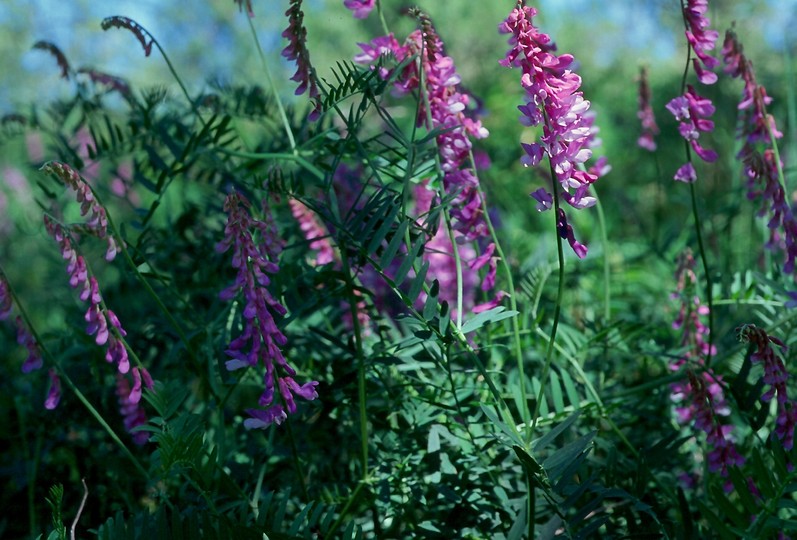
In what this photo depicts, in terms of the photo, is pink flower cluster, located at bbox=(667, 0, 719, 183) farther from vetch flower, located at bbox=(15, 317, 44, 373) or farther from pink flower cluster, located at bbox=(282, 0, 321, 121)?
vetch flower, located at bbox=(15, 317, 44, 373)

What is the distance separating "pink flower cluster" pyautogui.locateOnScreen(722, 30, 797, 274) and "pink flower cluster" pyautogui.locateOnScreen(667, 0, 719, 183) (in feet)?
0.27

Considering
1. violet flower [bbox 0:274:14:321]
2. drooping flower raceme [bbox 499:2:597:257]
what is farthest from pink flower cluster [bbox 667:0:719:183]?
violet flower [bbox 0:274:14:321]

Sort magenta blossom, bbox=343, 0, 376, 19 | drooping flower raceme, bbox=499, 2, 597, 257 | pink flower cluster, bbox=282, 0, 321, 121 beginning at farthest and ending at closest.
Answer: magenta blossom, bbox=343, 0, 376, 19
pink flower cluster, bbox=282, 0, 321, 121
drooping flower raceme, bbox=499, 2, 597, 257

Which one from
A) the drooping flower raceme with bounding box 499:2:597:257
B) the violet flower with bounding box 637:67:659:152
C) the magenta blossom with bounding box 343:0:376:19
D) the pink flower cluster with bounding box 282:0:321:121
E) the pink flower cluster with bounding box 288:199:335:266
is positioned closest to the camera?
the drooping flower raceme with bounding box 499:2:597:257

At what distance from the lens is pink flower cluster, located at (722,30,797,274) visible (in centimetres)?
122

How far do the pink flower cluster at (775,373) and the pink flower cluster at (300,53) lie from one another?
21.4 inches

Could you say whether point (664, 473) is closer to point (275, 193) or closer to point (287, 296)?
point (287, 296)

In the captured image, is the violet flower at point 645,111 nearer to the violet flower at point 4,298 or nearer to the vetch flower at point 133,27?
the vetch flower at point 133,27

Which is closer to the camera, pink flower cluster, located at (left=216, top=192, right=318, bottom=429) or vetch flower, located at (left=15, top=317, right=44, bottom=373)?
pink flower cluster, located at (left=216, top=192, right=318, bottom=429)

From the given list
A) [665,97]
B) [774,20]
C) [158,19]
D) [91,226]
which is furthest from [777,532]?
[158,19]

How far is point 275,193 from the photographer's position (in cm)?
117

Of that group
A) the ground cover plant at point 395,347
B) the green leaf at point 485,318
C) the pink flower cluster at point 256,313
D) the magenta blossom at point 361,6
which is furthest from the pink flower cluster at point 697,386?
the magenta blossom at point 361,6

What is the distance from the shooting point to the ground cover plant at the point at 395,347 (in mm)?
1037

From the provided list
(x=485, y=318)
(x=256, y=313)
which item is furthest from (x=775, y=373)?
(x=256, y=313)
